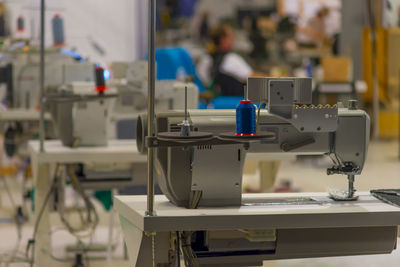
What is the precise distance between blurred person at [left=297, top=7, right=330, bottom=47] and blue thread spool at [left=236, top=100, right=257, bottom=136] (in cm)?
873

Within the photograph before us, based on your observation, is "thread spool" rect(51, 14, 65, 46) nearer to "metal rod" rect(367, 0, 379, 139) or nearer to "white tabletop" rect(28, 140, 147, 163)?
"white tabletop" rect(28, 140, 147, 163)

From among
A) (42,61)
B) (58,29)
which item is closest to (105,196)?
(42,61)

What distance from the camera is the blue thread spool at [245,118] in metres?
2.46

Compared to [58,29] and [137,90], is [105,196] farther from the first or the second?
[58,29]

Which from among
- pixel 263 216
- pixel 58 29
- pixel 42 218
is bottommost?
pixel 42 218

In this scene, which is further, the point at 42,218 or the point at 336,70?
the point at 336,70

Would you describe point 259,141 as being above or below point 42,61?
below

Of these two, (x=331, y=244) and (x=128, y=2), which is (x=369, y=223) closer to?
(x=331, y=244)

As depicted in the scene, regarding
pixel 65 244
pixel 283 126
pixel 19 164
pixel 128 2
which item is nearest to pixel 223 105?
pixel 128 2

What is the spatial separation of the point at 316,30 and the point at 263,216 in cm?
893

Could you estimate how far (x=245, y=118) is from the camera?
246cm

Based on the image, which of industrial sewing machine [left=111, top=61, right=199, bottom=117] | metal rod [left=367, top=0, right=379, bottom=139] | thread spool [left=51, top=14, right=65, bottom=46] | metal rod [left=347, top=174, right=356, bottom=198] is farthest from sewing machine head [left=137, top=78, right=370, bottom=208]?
metal rod [left=367, top=0, right=379, bottom=139]

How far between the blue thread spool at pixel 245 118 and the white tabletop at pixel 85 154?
5.60 feet

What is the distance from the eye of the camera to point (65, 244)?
204 inches
